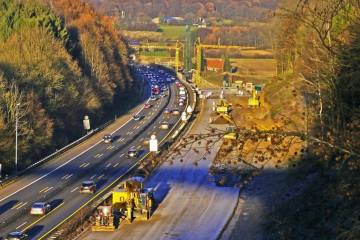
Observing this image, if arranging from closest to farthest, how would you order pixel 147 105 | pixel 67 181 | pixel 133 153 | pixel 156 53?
pixel 67 181
pixel 133 153
pixel 147 105
pixel 156 53

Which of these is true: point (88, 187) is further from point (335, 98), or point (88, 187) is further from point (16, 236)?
point (335, 98)

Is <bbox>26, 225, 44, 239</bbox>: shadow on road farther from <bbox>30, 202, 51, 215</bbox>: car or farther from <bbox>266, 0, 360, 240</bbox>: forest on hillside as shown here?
<bbox>266, 0, 360, 240</bbox>: forest on hillside

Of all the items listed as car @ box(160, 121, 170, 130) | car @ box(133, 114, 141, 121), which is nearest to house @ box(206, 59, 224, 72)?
car @ box(133, 114, 141, 121)

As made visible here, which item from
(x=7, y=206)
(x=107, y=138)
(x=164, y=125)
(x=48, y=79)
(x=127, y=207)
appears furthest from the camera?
(x=164, y=125)

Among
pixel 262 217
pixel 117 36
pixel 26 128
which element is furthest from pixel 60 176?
pixel 117 36

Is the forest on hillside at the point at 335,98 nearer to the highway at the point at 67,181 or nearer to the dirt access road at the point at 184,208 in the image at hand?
the dirt access road at the point at 184,208

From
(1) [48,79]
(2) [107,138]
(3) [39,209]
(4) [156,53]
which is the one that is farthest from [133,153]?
(4) [156,53]

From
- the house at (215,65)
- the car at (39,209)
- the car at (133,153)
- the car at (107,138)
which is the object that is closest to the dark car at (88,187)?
the car at (39,209)
